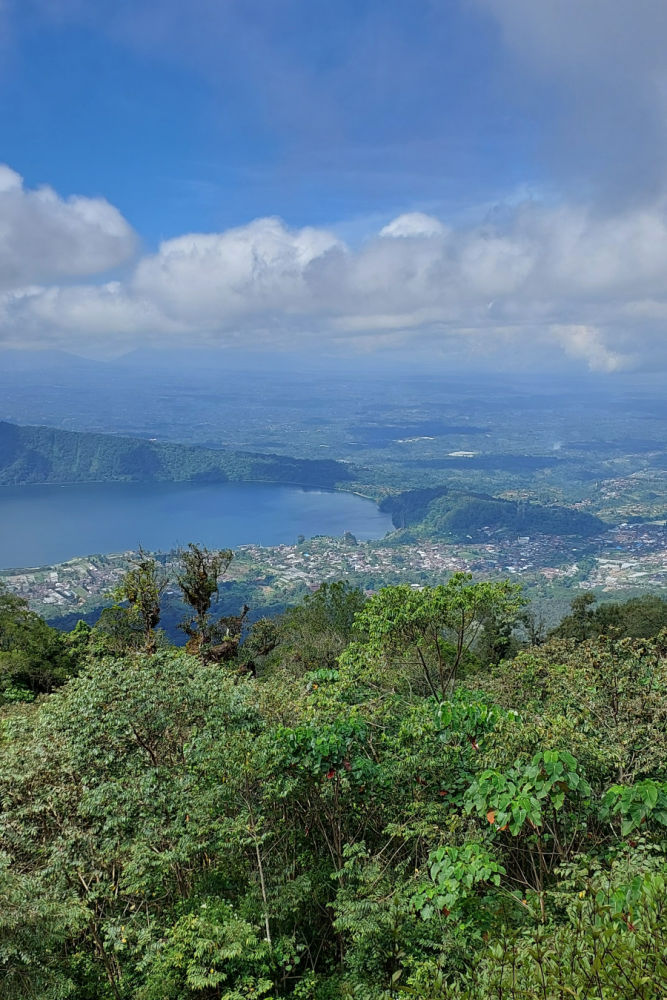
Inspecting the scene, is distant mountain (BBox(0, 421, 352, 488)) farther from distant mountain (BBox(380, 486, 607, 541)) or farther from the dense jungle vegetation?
the dense jungle vegetation

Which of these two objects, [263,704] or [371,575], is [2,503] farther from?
[263,704]

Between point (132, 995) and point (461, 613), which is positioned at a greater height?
point (461, 613)

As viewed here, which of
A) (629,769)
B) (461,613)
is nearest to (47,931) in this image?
(629,769)

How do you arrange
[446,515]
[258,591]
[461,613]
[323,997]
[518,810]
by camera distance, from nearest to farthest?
[518,810], [323,997], [461,613], [258,591], [446,515]

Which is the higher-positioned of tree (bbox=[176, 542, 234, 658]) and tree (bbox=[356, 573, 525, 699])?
tree (bbox=[356, 573, 525, 699])

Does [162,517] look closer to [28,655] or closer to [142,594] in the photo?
[28,655]

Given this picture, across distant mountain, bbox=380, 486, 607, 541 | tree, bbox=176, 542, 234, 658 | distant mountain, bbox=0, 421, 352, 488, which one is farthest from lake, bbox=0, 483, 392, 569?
tree, bbox=176, 542, 234, 658
